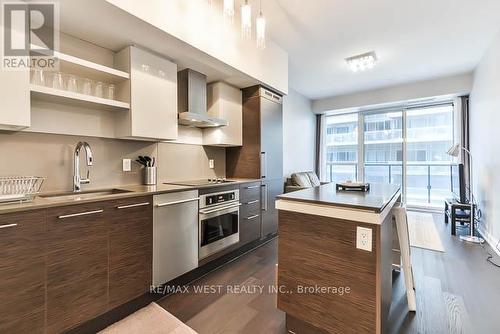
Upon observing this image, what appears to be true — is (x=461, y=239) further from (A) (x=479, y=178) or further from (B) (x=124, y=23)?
(B) (x=124, y=23)

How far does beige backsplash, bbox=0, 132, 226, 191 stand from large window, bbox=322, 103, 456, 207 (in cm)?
458

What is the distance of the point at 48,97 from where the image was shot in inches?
68.7

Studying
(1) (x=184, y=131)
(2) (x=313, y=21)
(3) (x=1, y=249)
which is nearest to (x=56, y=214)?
(3) (x=1, y=249)

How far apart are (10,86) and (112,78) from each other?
0.77 metres

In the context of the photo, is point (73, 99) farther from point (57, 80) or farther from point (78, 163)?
point (78, 163)

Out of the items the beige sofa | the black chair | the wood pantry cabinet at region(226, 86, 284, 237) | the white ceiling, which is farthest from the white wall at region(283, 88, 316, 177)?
the black chair

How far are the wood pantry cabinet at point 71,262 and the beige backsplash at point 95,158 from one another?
0.67 metres

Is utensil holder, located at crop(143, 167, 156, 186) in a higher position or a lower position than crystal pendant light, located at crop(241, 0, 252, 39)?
lower

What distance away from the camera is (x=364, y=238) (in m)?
1.27

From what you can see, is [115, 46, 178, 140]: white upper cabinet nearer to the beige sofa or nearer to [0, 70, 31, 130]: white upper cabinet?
[0, 70, 31, 130]: white upper cabinet

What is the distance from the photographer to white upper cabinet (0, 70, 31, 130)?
1.40 meters

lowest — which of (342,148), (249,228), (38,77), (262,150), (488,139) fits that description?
(249,228)

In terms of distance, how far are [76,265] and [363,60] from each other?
14.6 ft

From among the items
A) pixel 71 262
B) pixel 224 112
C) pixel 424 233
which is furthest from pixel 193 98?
pixel 424 233
